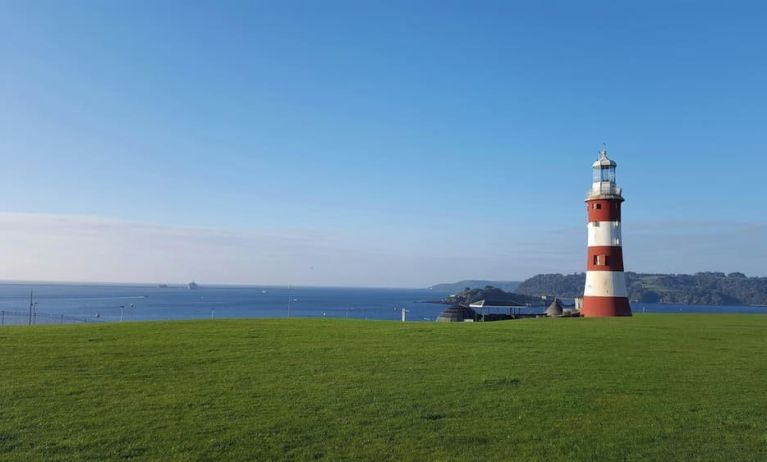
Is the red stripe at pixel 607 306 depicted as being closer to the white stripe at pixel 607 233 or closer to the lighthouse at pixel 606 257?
the lighthouse at pixel 606 257

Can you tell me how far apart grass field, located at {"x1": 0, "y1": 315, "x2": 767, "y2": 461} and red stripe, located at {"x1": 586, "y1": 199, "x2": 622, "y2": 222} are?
1723 centimetres

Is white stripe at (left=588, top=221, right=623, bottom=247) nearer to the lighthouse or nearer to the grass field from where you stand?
the lighthouse

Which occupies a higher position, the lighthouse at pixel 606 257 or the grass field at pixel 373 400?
the lighthouse at pixel 606 257

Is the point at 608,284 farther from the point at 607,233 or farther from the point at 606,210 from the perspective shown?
the point at 606,210

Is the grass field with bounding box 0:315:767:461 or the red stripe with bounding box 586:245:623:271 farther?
the red stripe with bounding box 586:245:623:271

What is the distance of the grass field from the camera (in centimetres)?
827

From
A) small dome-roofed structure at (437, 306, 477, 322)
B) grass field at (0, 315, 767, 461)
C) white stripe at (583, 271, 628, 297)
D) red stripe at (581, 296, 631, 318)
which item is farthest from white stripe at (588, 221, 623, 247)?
grass field at (0, 315, 767, 461)

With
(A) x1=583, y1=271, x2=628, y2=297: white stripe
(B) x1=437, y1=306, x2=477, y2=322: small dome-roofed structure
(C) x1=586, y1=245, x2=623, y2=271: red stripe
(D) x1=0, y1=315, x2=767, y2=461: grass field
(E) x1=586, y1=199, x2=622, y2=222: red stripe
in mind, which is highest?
(E) x1=586, y1=199, x2=622, y2=222: red stripe

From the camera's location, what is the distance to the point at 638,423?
9.61m

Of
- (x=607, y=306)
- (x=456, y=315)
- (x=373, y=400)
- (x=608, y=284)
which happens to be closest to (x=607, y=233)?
(x=608, y=284)

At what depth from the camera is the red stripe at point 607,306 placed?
115ft

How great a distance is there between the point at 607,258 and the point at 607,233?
148 centimetres

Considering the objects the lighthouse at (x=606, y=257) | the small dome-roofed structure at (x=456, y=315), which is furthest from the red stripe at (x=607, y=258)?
the small dome-roofed structure at (x=456, y=315)

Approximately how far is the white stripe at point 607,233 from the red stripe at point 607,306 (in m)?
3.26
